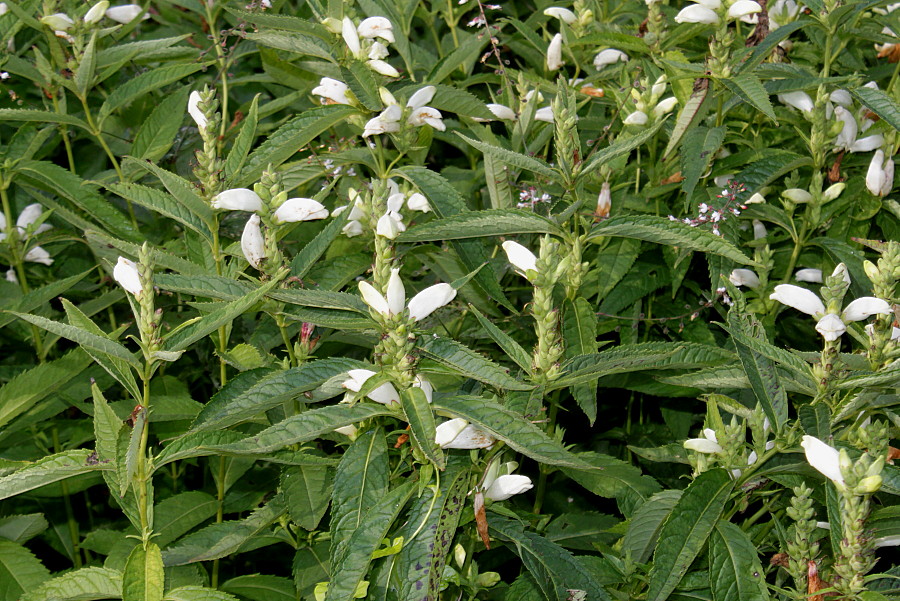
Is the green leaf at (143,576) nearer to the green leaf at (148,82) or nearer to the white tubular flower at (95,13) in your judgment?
the green leaf at (148,82)

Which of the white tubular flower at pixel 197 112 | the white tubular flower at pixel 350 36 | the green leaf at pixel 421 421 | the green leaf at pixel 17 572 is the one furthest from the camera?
the white tubular flower at pixel 350 36

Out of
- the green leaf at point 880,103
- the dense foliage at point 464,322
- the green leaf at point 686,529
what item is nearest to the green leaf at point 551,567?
the dense foliage at point 464,322

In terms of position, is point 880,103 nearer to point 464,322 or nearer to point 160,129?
point 464,322

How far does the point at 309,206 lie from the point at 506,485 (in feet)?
2.65

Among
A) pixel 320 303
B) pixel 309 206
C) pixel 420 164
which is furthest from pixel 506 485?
pixel 420 164

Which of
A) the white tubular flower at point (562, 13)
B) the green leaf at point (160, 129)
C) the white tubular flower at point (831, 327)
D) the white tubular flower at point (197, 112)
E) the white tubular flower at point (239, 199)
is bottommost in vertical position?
the white tubular flower at point (831, 327)

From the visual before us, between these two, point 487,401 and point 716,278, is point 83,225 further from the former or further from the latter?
point 716,278

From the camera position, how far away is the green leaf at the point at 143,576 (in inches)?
73.8

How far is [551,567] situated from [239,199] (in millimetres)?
1115

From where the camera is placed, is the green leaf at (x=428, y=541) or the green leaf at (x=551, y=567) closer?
the green leaf at (x=428, y=541)

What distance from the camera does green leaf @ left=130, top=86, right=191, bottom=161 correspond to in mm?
3061

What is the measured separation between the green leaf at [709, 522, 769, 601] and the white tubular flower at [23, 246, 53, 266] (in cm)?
245

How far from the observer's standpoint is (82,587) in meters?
2.02

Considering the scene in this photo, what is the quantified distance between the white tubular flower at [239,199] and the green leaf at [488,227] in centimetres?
36
